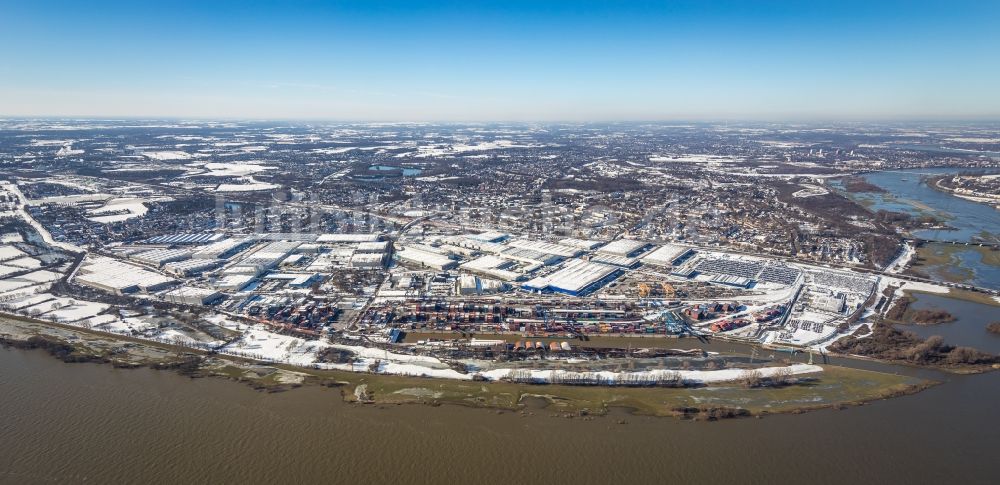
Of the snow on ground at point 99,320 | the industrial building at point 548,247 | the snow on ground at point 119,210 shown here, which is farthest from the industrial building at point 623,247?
the snow on ground at point 119,210

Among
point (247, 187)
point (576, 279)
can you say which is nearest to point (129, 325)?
point (576, 279)

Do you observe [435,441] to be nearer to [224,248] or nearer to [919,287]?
[224,248]

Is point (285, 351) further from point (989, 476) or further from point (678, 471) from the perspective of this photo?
point (989, 476)

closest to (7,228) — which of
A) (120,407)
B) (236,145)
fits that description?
(120,407)

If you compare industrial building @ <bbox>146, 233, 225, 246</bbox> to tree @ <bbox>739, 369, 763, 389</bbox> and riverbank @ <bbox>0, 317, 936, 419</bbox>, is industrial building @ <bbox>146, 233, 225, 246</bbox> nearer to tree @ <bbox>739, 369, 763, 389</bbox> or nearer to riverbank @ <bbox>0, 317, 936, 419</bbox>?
riverbank @ <bbox>0, 317, 936, 419</bbox>

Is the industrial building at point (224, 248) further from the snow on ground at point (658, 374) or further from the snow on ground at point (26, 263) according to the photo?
the snow on ground at point (658, 374)

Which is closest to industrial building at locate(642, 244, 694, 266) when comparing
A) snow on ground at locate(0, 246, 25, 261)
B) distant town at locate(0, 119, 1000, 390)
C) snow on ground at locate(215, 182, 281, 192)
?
distant town at locate(0, 119, 1000, 390)
